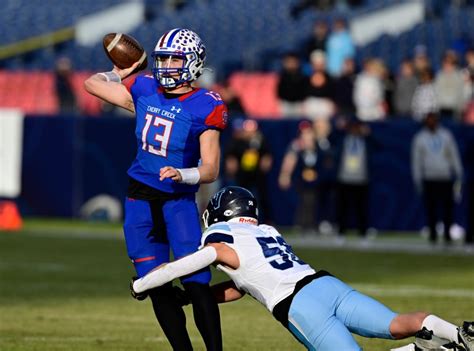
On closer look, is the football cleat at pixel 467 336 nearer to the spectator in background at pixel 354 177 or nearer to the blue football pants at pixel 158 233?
the blue football pants at pixel 158 233

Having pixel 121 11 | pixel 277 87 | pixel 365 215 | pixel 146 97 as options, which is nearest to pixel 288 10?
pixel 121 11

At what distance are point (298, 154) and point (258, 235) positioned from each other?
1308cm

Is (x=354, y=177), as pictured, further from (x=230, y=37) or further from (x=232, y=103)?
(x=230, y=37)

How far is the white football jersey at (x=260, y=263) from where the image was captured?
21.7ft

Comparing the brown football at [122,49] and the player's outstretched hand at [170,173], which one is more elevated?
the brown football at [122,49]

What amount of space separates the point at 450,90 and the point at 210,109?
12.6m

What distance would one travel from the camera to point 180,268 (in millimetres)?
6660

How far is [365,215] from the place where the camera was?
18500 millimetres

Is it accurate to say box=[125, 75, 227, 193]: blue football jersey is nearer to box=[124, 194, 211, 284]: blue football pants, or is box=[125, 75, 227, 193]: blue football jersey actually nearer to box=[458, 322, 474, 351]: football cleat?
box=[124, 194, 211, 284]: blue football pants

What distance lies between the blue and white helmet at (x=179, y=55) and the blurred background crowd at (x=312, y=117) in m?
10.4

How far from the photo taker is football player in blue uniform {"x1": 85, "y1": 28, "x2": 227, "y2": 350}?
7.19 meters

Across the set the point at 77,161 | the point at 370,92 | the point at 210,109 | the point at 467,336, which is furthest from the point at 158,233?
the point at 77,161

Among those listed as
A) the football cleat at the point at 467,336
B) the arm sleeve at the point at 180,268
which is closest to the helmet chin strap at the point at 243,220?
the arm sleeve at the point at 180,268

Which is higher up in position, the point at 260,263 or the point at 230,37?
the point at 230,37
